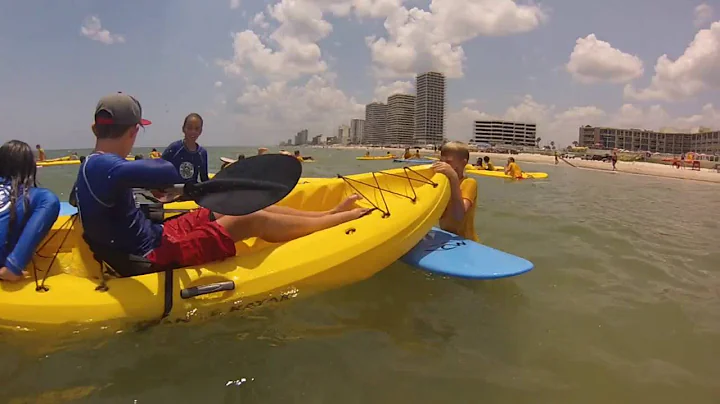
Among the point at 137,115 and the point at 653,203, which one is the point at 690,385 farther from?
the point at 653,203

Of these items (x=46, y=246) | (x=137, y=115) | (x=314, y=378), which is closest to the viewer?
(x=314, y=378)

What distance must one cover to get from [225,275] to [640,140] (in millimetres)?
120755

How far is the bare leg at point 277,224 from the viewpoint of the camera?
11.2 feet

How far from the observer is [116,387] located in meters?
2.45

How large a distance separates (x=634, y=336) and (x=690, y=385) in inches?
25.5

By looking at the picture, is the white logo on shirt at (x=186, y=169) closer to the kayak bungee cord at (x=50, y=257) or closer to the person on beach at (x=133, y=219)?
the kayak bungee cord at (x=50, y=257)

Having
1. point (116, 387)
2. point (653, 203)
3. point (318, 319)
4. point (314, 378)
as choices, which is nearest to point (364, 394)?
point (314, 378)

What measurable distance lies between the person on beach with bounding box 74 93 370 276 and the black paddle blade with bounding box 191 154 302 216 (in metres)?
0.24

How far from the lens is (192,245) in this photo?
321 centimetres

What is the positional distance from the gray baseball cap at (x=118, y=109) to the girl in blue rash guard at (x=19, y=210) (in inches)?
35.9

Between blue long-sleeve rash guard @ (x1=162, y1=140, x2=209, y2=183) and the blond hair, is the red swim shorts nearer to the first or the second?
blue long-sleeve rash guard @ (x1=162, y1=140, x2=209, y2=183)

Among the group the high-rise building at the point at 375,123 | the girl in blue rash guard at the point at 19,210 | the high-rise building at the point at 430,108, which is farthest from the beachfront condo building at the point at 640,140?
the girl in blue rash guard at the point at 19,210

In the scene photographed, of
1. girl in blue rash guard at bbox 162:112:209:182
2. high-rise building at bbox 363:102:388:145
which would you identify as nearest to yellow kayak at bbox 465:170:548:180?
girl in blue rash guard at bbox 162:112:209:182

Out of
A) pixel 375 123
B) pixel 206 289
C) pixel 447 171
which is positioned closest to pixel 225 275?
pixel 206 289
